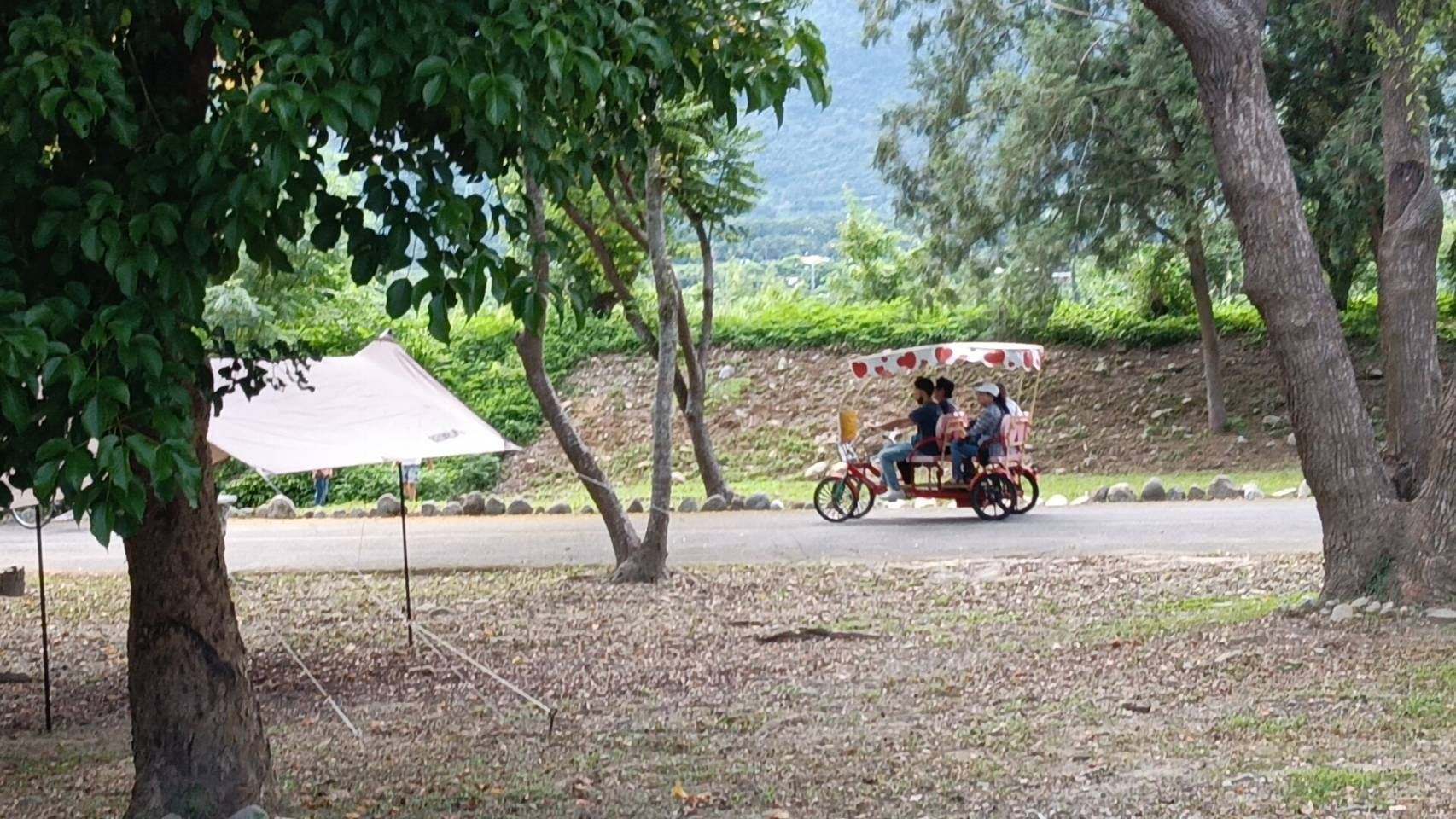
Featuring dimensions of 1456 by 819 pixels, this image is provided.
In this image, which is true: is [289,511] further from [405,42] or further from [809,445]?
[405,42]

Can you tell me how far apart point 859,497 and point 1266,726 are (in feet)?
38.7

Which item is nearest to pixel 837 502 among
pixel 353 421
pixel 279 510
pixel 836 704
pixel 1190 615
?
pixel 1190 615

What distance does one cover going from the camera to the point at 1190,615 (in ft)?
34.5

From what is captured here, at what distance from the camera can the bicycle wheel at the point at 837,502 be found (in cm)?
1859

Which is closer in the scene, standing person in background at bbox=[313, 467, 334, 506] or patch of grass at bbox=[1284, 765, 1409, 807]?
patch of grass at bbox=[1284, 765, 1409, 807]

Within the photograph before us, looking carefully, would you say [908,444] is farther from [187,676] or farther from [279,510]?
[187,676]

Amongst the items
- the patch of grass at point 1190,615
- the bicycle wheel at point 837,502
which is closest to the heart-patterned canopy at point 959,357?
the bicycle wheel at point 837,502

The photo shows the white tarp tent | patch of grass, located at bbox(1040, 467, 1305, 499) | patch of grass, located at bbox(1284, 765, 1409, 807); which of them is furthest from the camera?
patch of grass, located at bbox(1040, 467, 1305, 499)

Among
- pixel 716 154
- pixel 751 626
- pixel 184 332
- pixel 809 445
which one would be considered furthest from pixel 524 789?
pixel 809 445

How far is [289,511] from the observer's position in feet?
78.5

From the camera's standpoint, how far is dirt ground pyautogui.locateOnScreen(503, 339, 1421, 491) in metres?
24.7

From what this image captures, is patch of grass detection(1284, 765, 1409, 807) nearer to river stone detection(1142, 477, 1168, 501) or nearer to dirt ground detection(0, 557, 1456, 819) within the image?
dirt ground detection(0, 557, 1456, 819)

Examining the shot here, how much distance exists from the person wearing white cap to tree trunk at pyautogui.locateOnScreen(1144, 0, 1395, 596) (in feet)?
26.4

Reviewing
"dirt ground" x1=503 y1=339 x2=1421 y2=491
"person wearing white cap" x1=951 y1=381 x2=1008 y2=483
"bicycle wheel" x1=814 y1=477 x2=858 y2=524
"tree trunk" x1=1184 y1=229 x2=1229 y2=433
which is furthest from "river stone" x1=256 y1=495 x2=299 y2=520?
"tree trunk" x1=1184 y1=229 x2=1229 y2=433
